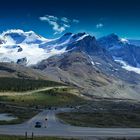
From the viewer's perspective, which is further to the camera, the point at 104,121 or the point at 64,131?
the point at 104,121

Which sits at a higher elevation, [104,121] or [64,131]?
[104,121]

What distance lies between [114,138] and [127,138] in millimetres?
3602

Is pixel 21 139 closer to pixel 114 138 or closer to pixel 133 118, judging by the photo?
pixel 114 138

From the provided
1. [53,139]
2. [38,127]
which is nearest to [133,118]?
[38,127]

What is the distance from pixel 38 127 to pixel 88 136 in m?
24.8

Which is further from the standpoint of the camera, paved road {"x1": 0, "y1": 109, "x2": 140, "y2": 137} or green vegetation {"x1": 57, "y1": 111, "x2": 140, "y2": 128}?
green vegetation {"x1": 57, "y1": 111, "x2": 140, "y2": 128}

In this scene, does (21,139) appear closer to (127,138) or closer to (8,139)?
(8,139)

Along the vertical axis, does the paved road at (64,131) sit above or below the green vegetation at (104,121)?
below

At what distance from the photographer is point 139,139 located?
8956 centimetres

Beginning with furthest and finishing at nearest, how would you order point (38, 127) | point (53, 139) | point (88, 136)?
1. point (38, 127)
2. point (88, 136)
3. point (53, 139)

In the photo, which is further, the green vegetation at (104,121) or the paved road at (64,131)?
the green vegetation at (104,121)

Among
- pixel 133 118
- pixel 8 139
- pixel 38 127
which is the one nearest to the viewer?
pixel 8 139

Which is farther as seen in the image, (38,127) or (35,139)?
(38,127)

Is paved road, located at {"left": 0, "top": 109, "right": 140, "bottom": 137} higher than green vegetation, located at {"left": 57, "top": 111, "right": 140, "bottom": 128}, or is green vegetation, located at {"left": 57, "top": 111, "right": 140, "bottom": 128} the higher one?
green vegetation, located at {"left": 57, "top": 111, "right": 140, "bottom": 128}
